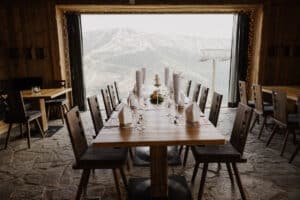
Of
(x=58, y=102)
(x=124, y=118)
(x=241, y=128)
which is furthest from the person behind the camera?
(x=58, y=102)

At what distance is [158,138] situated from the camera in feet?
5.78

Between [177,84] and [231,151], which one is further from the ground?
[177,84]

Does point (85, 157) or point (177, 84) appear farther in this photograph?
point (177, 84)

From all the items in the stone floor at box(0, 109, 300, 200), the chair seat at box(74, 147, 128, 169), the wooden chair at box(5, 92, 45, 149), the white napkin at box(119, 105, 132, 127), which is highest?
the white napkin at box(119, 105, 132, 127)

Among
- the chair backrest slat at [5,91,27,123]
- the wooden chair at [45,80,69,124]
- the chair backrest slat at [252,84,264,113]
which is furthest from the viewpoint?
the wooden chair at [45,80,69,124]

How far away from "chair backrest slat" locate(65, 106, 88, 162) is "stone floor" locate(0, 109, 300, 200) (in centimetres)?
54

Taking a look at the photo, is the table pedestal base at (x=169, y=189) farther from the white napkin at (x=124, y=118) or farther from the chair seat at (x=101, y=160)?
the white napkin at (x=124, y=118)

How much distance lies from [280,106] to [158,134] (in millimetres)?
2267

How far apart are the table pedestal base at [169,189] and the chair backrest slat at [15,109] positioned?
2.20 metres

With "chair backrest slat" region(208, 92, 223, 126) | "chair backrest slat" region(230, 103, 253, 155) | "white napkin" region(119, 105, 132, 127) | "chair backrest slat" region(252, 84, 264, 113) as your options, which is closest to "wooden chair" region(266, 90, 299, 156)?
"chair backrest slat" region(252, 84, 264, 113)

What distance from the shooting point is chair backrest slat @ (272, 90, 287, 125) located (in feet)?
10.4

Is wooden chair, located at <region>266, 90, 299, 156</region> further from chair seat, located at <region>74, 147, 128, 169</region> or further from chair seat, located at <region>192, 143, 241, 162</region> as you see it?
chair seat, located at <region>74, 147, 128, 169</region>

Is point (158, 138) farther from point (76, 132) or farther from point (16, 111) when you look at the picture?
point (16, 111)

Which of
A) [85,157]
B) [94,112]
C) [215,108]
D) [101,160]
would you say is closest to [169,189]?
[101,160]
